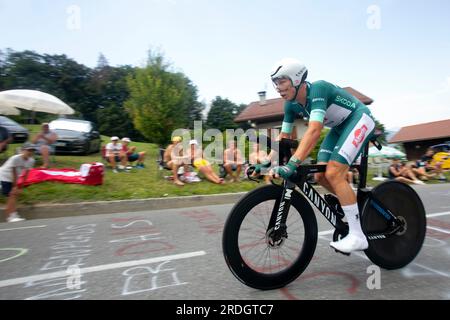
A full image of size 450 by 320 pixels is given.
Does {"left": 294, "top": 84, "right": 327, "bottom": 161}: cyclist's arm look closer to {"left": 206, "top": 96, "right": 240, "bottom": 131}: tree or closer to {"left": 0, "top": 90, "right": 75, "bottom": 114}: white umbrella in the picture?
{"left": 0, "top": 90, "right": 75, "bottom": 114}: white umbrella

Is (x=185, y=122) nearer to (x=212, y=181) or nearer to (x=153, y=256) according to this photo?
(x=212, y=181)

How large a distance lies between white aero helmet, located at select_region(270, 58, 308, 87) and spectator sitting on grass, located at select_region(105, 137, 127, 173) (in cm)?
924

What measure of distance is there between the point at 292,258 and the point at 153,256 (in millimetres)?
1695

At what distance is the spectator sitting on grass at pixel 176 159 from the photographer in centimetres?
988

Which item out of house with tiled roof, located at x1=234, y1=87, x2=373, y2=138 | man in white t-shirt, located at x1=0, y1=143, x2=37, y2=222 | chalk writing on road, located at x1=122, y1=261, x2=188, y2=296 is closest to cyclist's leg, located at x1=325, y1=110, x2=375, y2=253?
chalk writing on road, located at x1=122, y1=261, x2=188, y2=296

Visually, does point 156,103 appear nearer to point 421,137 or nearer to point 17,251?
point 17,251

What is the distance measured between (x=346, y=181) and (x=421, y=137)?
114 feet

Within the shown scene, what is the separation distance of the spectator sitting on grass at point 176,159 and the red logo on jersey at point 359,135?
721 cm

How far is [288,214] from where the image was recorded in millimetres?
2748

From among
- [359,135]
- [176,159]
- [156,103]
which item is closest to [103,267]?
[359,135]

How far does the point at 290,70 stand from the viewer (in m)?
2.82

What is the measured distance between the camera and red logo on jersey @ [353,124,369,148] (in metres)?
2.96

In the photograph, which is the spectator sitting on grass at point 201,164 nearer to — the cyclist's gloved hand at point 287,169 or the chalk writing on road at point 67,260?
the chalk writing on road at point 67,260
